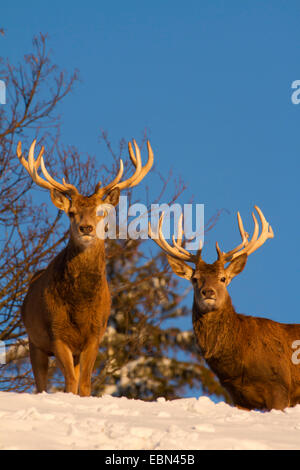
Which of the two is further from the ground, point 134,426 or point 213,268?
point 213,268

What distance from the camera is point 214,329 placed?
9.70 metres

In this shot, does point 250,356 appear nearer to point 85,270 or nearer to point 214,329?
point 214,329

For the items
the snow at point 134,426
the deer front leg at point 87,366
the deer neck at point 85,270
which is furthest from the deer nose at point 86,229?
the snow at point 134,426

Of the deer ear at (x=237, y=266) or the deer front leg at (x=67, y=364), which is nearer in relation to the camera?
the deer front leg at (x=67, y=364)

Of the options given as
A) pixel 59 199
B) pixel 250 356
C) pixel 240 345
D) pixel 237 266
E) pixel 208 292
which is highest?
pixel 59 199

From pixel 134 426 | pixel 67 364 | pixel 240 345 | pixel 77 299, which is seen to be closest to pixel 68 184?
pixel 77 299

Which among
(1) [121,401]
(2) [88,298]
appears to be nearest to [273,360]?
(2) [88,298]

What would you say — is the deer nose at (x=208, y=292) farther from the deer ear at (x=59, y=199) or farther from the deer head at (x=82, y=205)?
the deer ear at (x=59, y=199)

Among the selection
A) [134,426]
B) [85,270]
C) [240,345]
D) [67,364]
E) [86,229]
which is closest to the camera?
[134,426]

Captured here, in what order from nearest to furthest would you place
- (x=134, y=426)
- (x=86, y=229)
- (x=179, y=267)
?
(x=134, y=426), (x=86, y=229), (x=179, y=267)

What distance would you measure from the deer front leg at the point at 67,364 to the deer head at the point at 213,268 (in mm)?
1671

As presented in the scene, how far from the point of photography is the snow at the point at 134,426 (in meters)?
4.97

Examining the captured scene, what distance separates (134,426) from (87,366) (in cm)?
360

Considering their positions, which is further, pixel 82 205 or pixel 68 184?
pixel 68 184
